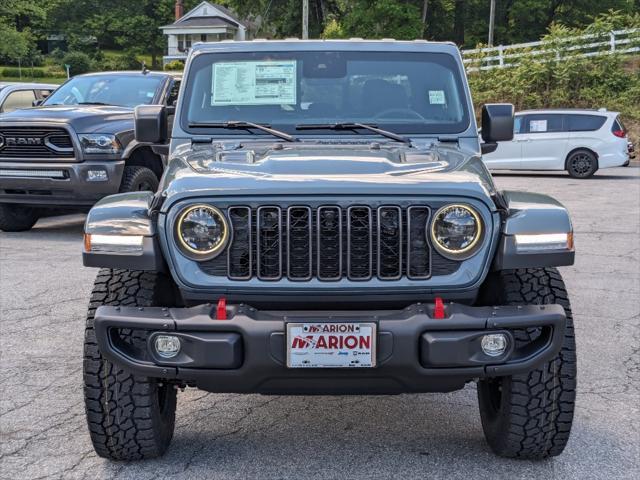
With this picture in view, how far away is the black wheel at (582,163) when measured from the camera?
1991cm

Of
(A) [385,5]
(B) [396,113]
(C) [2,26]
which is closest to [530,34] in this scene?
(A) [385,5]

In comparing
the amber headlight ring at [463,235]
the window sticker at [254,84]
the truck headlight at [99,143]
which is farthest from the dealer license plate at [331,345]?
the truck headlight at [99,143]

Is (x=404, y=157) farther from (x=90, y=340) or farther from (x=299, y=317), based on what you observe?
(x=90, y=340)

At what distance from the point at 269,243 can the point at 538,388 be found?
1276mm

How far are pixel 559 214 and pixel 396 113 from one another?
1.41m

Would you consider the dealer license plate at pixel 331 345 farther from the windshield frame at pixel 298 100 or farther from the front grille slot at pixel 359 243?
the windshield frame at pixel 298 100

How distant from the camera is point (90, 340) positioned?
3.71 m

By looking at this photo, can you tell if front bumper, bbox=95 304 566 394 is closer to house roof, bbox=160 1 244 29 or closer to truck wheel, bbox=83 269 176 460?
truck wheel, bbox=83 269 176 460

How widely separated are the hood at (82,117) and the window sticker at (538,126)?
12.3 metres

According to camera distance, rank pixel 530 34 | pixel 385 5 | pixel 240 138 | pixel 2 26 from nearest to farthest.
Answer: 1. pixel 240 138
2. pixel 2 26
3. pixel 385 5
4. pixel 530 34

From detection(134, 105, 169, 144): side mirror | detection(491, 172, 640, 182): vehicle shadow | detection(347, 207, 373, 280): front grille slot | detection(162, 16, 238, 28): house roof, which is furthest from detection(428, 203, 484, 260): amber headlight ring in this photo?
detection(162, 16, 238, 28): house roof

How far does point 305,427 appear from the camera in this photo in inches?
173

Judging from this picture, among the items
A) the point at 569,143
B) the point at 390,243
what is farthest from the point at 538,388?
the point at 569,143

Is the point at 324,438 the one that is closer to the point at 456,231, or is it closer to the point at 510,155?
the point at 456,231
